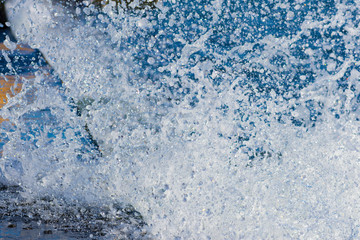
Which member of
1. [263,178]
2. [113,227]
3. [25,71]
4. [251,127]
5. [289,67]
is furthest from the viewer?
[25,71]

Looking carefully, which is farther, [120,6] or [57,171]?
[120,6]

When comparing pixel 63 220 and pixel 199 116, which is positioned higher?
pixel 199 116

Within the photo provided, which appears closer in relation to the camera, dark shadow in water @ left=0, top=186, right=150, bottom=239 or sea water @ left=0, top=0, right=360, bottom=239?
dark shadow in water @ left=0, top=186, right=150, bottom=239

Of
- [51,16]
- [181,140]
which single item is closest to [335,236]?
[181,140]

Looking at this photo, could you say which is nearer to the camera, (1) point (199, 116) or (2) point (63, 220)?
(2) point (63, 220)

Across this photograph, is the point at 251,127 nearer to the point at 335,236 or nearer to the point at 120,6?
the point at 335,236

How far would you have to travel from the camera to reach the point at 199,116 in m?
1.45

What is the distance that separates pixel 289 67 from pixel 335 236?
2.52ft

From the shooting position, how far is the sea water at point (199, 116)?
131 centimetres

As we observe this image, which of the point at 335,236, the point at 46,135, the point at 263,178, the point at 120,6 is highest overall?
the point at 120,6

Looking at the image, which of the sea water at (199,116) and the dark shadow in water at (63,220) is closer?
the dark shadow in water at (63,220)

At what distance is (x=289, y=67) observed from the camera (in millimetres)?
1622

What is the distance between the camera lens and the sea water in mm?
1312

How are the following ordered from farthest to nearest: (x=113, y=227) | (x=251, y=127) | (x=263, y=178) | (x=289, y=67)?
(x=289, y=67) < (x=251, y=127) < (x=263, y=178) < (x=113, y=227)
